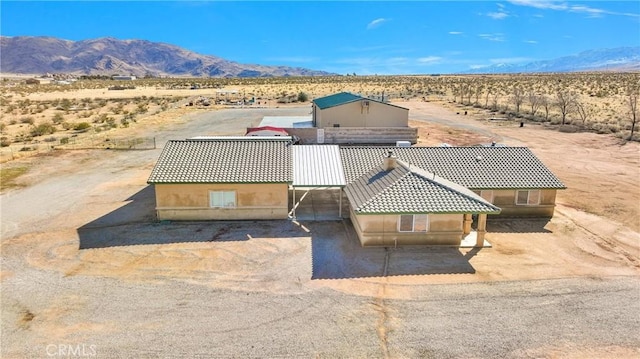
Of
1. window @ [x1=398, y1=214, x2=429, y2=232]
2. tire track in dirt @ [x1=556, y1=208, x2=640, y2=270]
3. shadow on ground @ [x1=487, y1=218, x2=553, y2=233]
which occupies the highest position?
window @ [x1=398, y1=214, x2=429, y2=232]

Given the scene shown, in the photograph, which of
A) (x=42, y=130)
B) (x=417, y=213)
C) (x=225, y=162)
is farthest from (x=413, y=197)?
(x=42, y=130)

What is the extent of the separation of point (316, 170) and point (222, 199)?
452 centimetres

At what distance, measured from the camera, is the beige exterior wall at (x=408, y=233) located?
17.1 m

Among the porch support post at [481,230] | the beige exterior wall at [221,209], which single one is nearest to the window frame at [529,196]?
the porch support post at [481,230]

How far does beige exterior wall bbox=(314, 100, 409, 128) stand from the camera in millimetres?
35975

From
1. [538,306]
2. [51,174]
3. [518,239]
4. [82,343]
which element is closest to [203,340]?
[82,343]

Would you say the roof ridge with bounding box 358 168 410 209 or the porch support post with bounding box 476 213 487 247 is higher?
the roof ridge with bounding box 358 168 410 209

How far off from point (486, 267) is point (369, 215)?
14.6 feet

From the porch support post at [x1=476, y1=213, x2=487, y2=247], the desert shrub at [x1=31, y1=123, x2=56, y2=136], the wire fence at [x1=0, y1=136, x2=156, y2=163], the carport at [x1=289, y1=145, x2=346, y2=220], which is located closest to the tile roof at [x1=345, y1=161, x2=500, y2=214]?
the porch support post at [x1=476, y1=213, x2=487, y2=247]

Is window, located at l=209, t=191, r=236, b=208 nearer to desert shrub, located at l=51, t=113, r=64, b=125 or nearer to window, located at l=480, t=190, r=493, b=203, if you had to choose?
window, located at l=480, t=190, r=493, b=203

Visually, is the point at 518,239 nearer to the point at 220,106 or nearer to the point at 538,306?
the point at 538,306

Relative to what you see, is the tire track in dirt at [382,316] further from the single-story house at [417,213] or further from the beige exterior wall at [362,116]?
the beige exterior wall at [362,116]

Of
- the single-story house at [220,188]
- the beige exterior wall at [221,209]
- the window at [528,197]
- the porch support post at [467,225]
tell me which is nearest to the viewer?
the porch support post at [467,225]

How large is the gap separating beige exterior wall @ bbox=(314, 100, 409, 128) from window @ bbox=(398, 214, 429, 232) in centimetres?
1984
